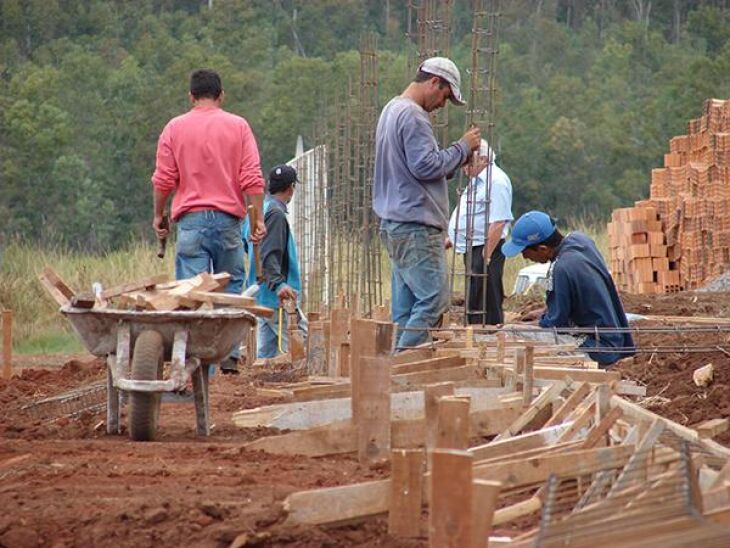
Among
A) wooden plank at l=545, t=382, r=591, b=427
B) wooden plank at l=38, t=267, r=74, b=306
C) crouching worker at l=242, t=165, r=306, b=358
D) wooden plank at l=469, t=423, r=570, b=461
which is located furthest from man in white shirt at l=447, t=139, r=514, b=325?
wooden plank at l=469, t=423, r=570, b=461

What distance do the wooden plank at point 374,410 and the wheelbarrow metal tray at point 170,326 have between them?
4.47 ft

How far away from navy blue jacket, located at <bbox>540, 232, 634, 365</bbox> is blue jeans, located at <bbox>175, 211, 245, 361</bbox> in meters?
1.96

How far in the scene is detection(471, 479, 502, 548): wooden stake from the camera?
4602mm

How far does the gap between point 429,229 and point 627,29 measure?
45610 millimetres

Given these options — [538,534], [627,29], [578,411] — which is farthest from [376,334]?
[627,29]

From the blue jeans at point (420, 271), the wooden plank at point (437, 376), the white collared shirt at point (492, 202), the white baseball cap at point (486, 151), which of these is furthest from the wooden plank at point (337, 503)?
the white collared shirt at point (492, 202)

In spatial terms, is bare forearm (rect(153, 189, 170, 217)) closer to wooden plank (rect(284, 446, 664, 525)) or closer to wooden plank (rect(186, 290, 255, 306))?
wooden plank (rect(186, 290, 255, 306))

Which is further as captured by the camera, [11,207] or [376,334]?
[11,207]

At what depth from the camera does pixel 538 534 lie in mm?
4723

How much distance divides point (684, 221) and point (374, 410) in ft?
47.4

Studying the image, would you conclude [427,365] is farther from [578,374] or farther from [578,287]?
[578,374]

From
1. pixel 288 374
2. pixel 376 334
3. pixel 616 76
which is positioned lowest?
pixel 288 374

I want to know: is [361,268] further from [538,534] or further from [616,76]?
[616,76]

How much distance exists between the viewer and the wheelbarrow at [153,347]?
803 centimetres
